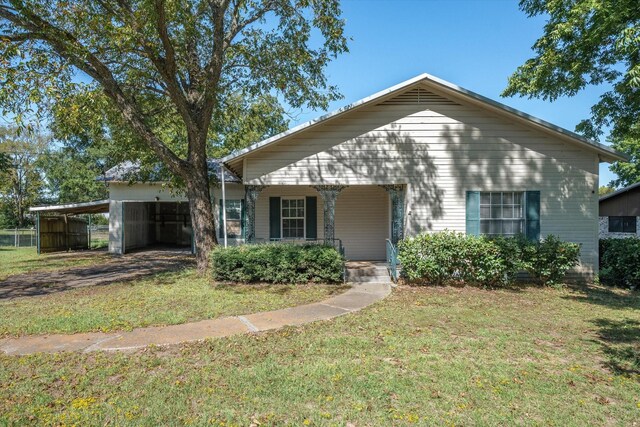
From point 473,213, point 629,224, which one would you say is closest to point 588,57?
point 473,213

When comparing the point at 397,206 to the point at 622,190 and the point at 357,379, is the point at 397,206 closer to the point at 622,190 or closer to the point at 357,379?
the point at 357,379

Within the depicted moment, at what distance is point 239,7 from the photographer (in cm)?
1158

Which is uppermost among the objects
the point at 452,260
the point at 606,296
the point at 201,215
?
the point at 201,215

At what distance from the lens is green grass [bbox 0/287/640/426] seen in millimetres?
3600

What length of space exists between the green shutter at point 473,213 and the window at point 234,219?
944 cm

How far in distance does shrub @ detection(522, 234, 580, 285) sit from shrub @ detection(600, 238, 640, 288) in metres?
1.63

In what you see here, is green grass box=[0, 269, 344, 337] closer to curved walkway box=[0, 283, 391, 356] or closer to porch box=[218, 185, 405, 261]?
curved walkway box=[0, 283, 391, 356]

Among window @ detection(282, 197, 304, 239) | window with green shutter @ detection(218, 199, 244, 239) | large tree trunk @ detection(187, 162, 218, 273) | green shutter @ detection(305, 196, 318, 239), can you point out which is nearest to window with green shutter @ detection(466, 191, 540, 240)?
green shutter @ detection(305, 196, 318, 239)

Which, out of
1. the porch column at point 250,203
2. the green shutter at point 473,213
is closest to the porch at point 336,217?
the porch column at point 250,203

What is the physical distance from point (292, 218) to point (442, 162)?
18.9 feet

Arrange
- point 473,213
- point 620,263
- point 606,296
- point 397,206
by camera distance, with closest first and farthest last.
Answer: point 606,296 < point 620,263 < point 473,213 < point 397,206

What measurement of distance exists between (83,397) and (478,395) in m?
4.11

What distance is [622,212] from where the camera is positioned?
2252cm

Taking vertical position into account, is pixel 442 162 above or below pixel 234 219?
above
